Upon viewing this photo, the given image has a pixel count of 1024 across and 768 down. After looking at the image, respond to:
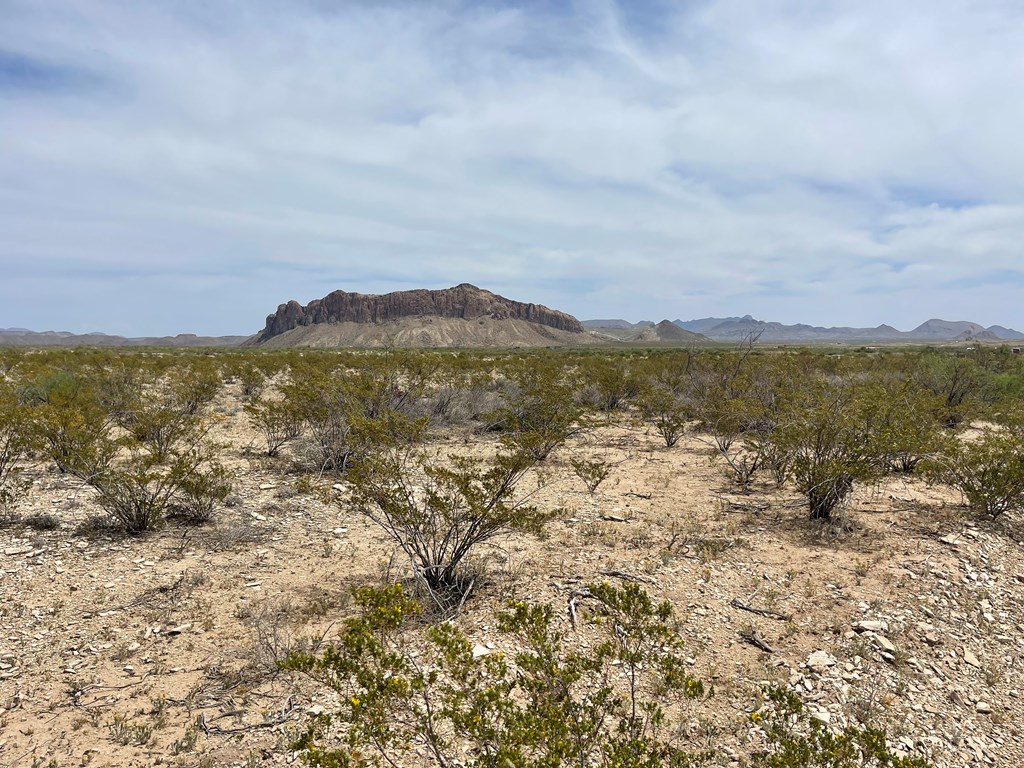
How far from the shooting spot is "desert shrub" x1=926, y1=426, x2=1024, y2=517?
8492 millimetres

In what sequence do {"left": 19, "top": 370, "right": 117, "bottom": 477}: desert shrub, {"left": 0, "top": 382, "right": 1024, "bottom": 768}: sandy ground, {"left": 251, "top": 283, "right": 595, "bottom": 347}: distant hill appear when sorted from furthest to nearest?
{"left": 251, "top": 283, "right": 595, "bottom": 347}: distant hill < {"left": 19, "top": 370, "right": 117, "bottom": 477}: desert shrub < {"left": 0, "top": 382, "right": 1024, "bottom": 768}: sandy ground

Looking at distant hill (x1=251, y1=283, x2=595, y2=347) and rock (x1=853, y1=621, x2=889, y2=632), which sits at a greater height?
distant hill (x1=251, y1=283, x2=595, y2=347)

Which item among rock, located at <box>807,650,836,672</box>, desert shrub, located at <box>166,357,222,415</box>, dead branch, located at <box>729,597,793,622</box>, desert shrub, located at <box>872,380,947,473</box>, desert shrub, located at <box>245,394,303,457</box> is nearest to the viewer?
rock, located at <box>807,650,836,672</box>

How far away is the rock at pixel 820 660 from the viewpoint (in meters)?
5.35

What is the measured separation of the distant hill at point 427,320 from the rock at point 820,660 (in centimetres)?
13213

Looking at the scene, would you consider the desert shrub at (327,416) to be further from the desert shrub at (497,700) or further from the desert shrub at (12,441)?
the desert shrub at (497,700)

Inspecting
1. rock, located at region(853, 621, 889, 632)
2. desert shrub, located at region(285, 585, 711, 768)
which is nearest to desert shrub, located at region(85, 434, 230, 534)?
desert shrub, located at region(285, 585, 711, 768)

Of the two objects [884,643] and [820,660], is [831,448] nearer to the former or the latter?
[884,643]

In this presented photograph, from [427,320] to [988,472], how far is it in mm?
146753

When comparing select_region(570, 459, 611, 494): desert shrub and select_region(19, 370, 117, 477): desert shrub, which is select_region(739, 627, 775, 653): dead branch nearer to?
select_region(570, 459, 611, 494): desert shrub

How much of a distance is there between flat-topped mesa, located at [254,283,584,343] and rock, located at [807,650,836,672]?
154 metres

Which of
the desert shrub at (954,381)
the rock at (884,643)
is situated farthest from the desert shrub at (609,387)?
the rock at (884,643)

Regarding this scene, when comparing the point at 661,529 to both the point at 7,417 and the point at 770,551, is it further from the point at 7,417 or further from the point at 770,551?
the point at 7,417

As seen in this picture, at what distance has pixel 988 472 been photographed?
882cm
